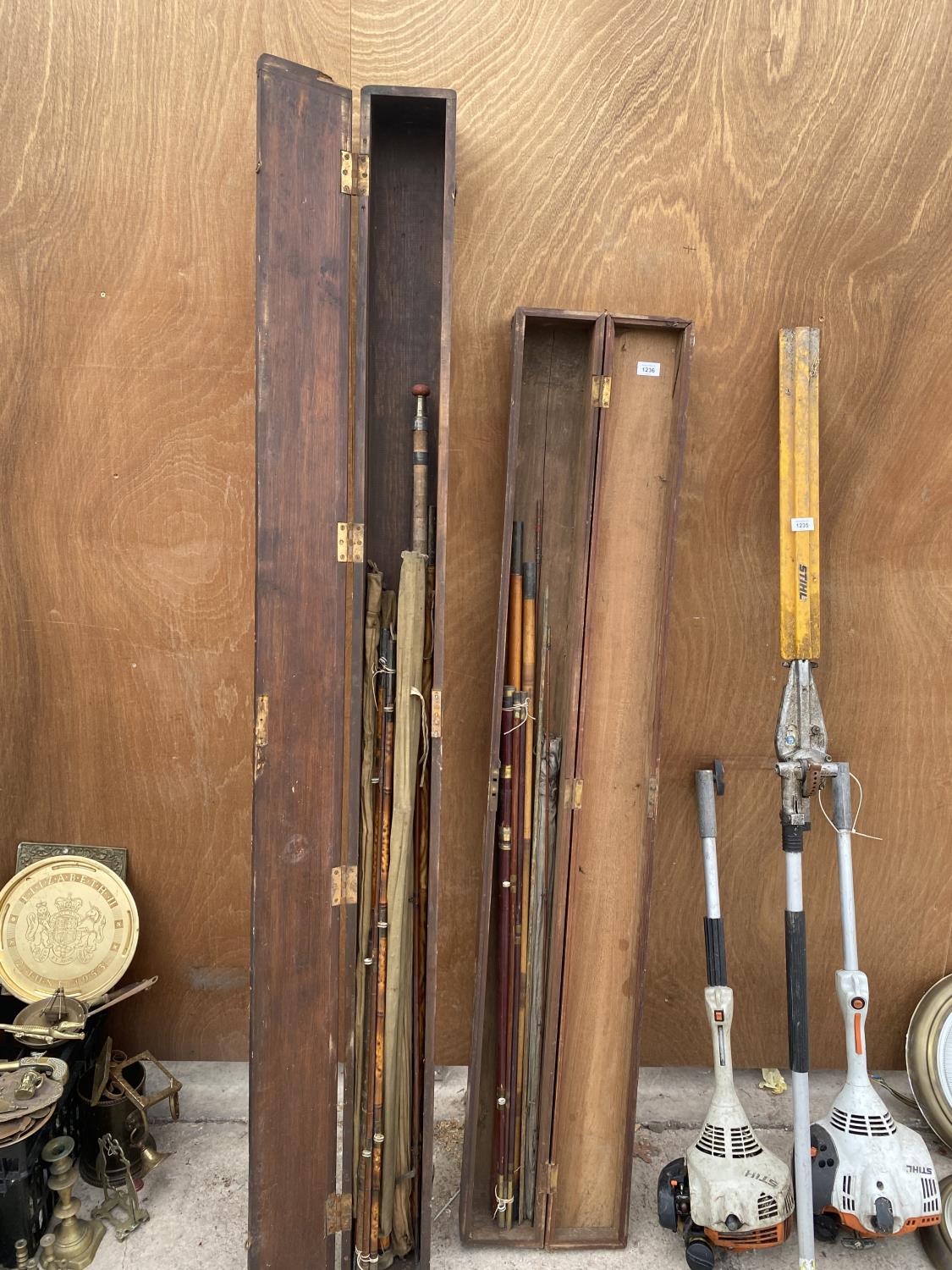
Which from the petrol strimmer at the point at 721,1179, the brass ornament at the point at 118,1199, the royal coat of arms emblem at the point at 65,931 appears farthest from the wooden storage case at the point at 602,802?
the royal coat of arms emblem at the point at 65,931

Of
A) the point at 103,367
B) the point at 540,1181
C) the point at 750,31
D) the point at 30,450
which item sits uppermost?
the point at 750,31

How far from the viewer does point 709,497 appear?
2143mm

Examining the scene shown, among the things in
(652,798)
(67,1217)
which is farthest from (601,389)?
(67,1217)

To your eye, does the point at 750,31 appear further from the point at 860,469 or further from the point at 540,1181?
the point at 540,1181

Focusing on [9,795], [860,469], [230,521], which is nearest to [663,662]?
[860,469]

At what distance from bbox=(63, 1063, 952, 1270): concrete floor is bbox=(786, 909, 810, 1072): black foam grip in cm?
50

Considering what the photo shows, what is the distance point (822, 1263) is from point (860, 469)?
1919 millimetres

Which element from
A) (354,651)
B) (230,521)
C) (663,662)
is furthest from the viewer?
(230,521)

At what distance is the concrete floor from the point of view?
1832mm

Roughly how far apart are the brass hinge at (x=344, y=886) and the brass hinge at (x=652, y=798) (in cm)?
68

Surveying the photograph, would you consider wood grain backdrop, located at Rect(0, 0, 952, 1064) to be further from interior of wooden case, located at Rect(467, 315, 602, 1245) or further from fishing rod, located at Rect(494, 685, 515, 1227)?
fishing rod, located at Rect(494, 685, 515, 1227)

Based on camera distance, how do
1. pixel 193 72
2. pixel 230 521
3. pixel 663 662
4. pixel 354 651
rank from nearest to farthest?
1. pixel 354 651
2. pixel 663 662
3. pixel 193 72
4. pixel 230 521

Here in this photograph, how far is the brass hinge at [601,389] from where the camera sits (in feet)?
6.02

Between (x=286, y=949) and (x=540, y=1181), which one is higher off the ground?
(x=286, y=949)
